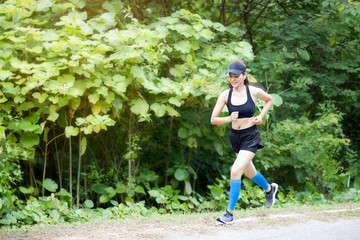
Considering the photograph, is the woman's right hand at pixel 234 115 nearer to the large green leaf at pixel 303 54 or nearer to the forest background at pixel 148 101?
the forest background at pixel 148 101

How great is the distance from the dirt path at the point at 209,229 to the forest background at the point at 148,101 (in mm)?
1184

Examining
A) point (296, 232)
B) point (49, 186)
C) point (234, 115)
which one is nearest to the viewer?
point (296, 232)

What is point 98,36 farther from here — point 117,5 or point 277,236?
point 277,236

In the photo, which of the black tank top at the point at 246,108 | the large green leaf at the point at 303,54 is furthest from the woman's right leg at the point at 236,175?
the large green leaf at the point at 303,54

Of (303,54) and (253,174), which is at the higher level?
(303,54)

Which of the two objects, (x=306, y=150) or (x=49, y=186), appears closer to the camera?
(x=49, y=186)

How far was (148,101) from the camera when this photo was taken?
7.43m

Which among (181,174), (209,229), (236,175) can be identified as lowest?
(181,174)

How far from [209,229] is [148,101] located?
116 inches

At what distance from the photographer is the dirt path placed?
4680mm

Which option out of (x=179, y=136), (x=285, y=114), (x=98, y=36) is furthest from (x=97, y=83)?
(x=285, y=114)

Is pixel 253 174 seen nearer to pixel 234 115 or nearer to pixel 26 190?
pixel 234 115

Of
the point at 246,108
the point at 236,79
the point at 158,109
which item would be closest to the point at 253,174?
the point at 246,108

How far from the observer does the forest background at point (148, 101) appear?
20.8 feet
